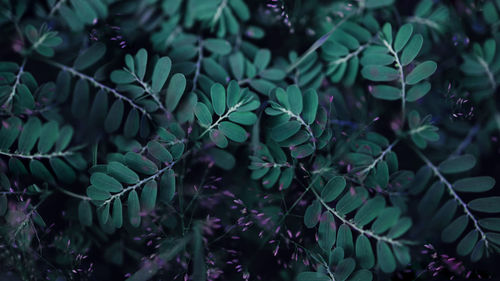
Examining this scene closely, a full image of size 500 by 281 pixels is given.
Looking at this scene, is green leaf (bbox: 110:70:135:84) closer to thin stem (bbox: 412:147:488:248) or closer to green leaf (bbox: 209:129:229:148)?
green leaf (bbox: 209:129:229:148)

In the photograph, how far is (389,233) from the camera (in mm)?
1086

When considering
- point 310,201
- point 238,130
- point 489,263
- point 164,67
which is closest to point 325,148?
point 310,201

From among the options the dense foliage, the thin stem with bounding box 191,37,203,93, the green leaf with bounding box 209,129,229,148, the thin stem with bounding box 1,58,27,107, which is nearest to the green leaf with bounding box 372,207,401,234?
the dense foliage

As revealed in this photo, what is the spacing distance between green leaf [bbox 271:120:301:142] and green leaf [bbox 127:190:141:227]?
17.6 inches

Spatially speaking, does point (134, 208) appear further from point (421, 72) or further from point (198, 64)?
point (421, 72)

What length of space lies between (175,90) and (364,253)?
2.40 feet

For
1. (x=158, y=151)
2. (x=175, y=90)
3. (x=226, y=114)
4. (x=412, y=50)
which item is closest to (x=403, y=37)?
(x=412, y=50)

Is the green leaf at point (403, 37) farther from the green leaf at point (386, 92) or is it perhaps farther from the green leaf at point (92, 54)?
the green leaf at point (92, 54)

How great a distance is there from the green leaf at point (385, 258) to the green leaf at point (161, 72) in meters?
0.79

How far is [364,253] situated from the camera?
112 cm

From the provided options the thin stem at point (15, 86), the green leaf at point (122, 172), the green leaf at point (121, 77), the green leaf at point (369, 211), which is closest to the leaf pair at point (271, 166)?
the green leaf at point (369, 211)

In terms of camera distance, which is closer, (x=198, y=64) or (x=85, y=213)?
(x=85, y=213)

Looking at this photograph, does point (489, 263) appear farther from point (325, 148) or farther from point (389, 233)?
point (325, 148)

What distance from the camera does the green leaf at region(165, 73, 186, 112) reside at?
3.85 ft
